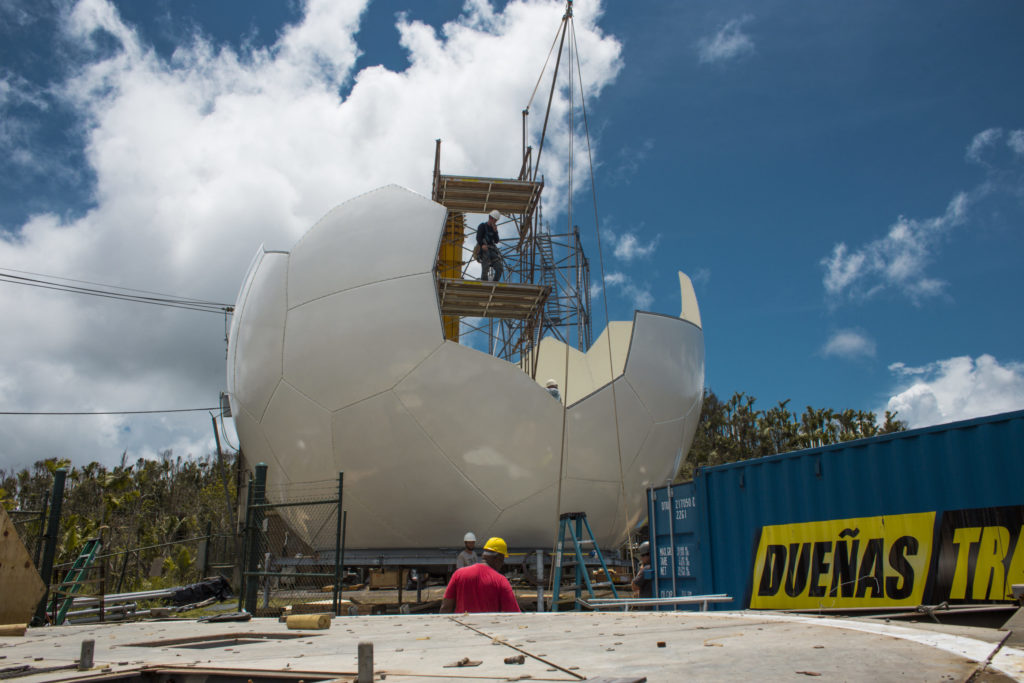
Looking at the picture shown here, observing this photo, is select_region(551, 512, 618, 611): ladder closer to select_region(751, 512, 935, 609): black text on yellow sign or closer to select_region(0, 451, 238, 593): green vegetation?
select_region(751, 512, 935, 609): black text on yellow sign

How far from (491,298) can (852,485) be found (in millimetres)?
7557

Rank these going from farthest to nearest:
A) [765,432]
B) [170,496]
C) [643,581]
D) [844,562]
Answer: [170,496], [765,432], [643,581], [844,562]

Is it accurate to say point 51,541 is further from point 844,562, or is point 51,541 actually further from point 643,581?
point 844,562

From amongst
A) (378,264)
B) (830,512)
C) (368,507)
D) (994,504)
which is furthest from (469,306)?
(994,504)

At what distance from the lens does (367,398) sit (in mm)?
8922

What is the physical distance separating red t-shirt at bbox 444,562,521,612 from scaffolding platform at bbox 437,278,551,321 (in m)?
7.83

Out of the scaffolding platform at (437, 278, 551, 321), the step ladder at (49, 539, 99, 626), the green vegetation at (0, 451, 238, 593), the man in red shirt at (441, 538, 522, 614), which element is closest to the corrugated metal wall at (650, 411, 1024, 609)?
the man in red shirt at (441, 538, 522, 614)

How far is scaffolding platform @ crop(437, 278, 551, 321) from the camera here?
1223 cm

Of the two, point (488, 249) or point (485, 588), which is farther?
point (488, 249)

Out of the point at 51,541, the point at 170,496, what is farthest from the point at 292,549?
the point at 170,496

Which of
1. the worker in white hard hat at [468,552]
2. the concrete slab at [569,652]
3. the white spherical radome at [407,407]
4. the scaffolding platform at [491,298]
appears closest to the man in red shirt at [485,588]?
the concrete slab at [569,652]

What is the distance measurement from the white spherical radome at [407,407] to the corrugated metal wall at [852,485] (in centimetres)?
187

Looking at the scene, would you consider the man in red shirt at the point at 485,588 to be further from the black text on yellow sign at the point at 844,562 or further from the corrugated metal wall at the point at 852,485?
the corrugated metal wall at the point at 852,485

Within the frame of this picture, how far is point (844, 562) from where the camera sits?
6031 millimetres
